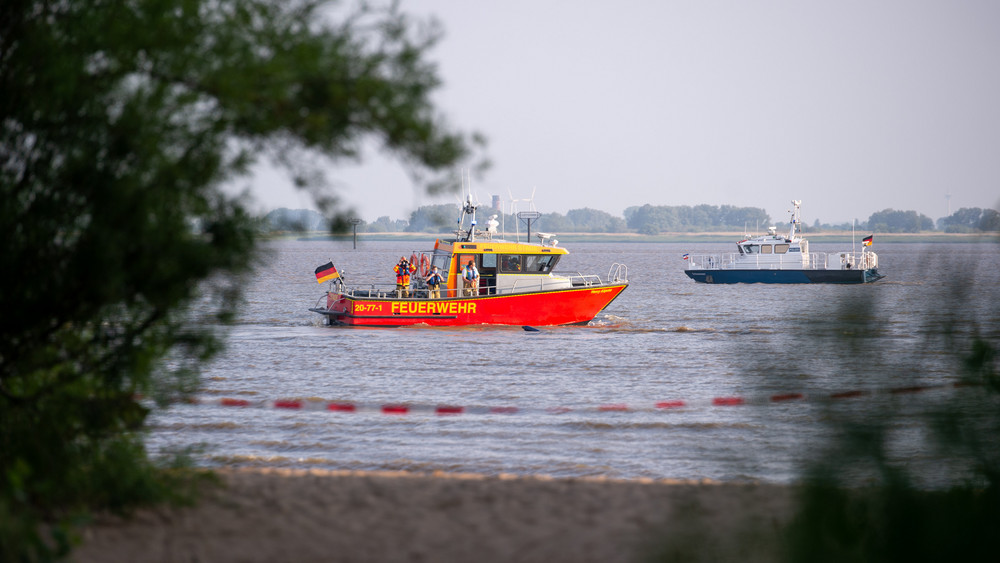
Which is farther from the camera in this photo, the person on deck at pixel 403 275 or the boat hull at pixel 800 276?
the boat hull at pixel 800 276

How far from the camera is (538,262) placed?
25.8 m

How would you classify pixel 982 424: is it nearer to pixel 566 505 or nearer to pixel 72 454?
pixel 566 505

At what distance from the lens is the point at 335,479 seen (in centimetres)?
773

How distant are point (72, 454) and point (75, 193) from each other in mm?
1961

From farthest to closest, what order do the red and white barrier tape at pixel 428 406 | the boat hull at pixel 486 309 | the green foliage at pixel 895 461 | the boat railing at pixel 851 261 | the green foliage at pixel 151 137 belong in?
the boat railing at pixel 851 261 < the boat hull at pixel 486 309 < the red and white barrier tape at pixel 428 406 < the green foliage at pixel 151 137 < the green foliage at pixel 895 461

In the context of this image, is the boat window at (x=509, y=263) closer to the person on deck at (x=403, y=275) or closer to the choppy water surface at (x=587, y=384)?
the choppy water surface at (x=587, y=384)

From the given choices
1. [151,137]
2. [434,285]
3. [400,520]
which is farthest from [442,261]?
[151,137]

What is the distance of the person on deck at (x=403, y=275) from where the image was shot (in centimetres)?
2517

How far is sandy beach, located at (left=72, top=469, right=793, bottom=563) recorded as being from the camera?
5625 millimetres

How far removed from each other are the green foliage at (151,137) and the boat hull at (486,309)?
19.5m

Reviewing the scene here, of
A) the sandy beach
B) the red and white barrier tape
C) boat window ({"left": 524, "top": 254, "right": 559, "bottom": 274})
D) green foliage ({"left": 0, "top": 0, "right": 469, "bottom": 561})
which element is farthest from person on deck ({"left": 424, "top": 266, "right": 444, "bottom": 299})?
green foliage ({"left": 0, "top": 0, "right": 469, "bottom": 561})

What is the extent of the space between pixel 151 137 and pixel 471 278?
65.7ft

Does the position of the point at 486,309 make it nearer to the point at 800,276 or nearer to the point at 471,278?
the point at 471,278

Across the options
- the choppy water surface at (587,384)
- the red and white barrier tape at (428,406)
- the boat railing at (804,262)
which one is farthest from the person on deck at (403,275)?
the boat railing at (804,262)
